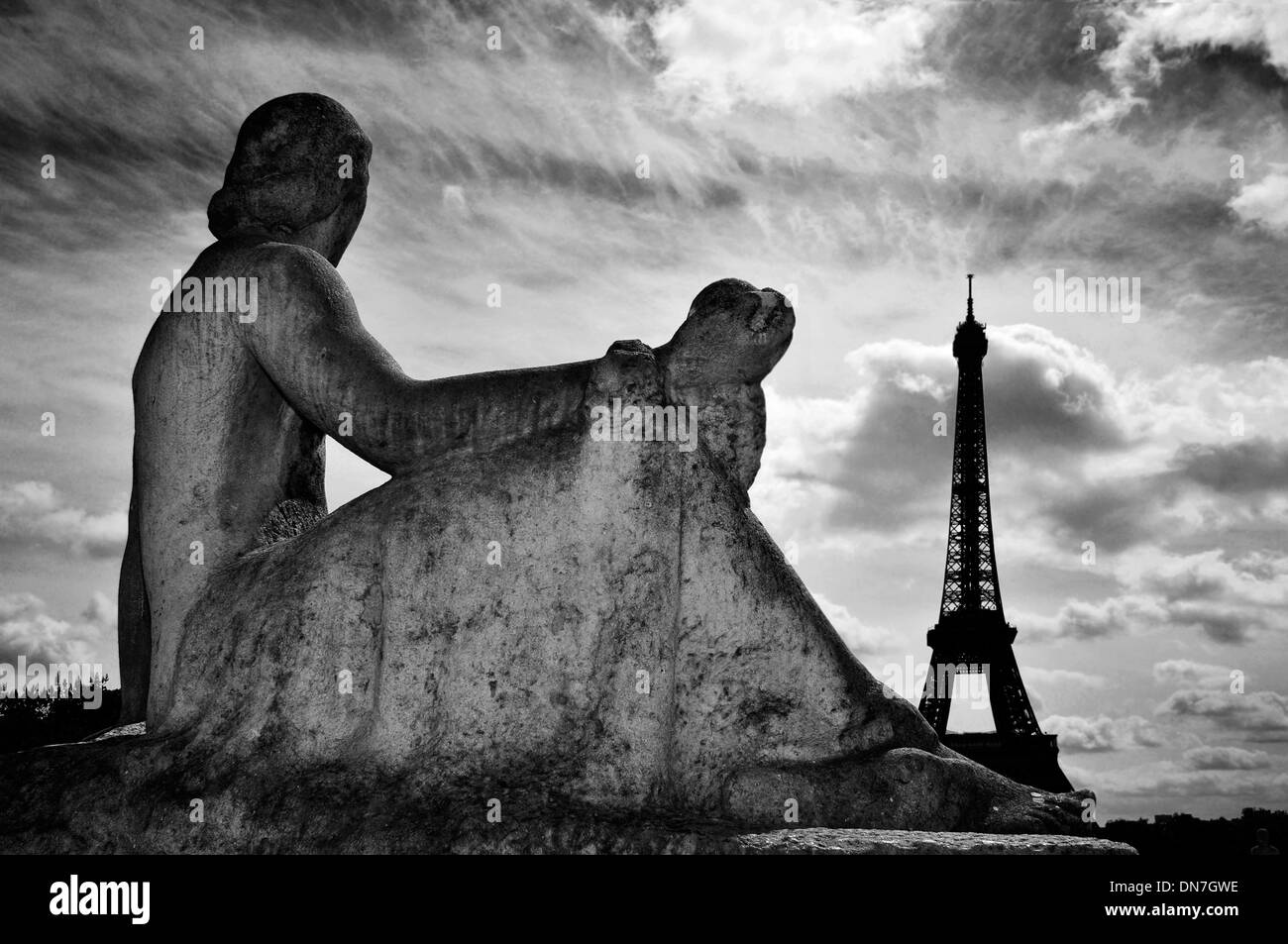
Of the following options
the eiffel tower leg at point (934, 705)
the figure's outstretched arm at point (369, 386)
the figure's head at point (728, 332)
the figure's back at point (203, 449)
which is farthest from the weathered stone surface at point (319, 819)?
the eiffel tower leg at point (934, 705)

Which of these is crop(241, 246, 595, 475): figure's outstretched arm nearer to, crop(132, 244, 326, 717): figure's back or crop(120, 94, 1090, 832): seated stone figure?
crop(120, 94, 1090, 832): seated stone figure

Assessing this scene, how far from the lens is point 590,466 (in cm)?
625

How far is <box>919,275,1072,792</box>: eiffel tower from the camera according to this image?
→ 141 ft

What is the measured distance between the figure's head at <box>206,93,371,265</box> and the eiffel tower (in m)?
33.6

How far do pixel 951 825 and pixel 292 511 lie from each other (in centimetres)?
347

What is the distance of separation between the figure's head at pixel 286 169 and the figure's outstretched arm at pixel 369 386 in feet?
2.01

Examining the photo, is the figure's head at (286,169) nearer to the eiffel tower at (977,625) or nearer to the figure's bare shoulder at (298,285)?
the figure's bare shoulder at (298,285)

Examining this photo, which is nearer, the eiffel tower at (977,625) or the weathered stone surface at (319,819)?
the weathered stone surface at (319,819)

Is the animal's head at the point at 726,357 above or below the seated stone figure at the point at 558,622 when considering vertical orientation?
above

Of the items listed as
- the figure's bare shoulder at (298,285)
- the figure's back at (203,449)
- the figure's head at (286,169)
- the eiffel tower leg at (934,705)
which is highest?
the figure's head at (286,169)

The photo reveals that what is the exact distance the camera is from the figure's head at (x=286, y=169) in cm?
752
